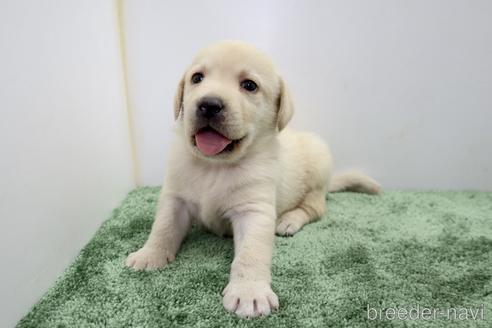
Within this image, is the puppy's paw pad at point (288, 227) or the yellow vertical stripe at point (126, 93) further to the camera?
the yellow vertical stripe at point (126, 93)

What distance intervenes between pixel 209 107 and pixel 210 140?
0.50 ft

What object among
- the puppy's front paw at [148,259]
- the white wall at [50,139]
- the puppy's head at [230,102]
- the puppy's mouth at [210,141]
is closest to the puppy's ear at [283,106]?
the puppy's head at [230,102]

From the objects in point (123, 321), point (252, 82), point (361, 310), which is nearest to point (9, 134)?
point (123, 321)

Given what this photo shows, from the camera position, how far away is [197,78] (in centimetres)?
177

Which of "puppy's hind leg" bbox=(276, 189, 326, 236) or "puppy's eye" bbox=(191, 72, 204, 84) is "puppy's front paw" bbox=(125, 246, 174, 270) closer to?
"puppy's hind leg" bbox=(276, 189, 326, 236)

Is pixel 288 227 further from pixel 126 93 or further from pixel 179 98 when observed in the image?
pixel 126 93

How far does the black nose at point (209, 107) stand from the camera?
1525 millimetres

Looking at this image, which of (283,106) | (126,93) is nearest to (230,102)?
(283,106)

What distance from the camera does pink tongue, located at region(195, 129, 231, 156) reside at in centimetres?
163

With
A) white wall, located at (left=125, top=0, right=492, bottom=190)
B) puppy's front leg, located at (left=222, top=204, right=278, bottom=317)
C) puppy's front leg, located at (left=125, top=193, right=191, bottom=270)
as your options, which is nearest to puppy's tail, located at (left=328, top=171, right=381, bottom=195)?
white wall, located at (left=125, top=0, right=492, bottom=190)

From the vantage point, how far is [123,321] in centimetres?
126

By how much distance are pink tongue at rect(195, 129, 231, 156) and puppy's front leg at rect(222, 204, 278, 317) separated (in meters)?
0.32

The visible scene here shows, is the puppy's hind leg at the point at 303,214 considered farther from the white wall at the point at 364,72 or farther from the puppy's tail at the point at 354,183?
the white wall at the point at 364,72

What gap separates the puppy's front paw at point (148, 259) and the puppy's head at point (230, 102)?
0.43m
